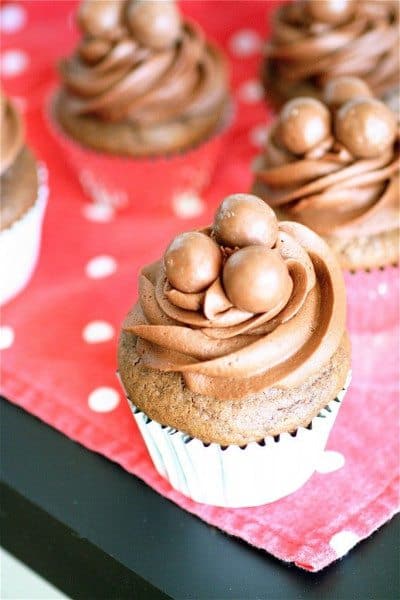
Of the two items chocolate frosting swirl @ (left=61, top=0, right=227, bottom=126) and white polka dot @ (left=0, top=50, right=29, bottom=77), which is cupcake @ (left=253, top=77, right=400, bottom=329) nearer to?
chocolate frosting swirl @ (left=61, top=0, right=227, bottom=126)

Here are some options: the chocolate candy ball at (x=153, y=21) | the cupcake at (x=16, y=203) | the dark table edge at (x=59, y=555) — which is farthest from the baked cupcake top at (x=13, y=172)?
the dark table edge at (x=59, y=555)

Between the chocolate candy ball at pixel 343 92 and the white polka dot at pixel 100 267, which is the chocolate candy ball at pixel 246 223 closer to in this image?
the chocolate candy ball at pixel 343 92

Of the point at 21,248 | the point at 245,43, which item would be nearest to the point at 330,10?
the point at 245,43

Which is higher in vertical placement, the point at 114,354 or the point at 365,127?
the point at 365,127

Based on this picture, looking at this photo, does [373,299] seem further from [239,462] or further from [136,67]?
[136,67]

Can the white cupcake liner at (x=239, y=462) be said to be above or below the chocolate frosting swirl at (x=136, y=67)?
below

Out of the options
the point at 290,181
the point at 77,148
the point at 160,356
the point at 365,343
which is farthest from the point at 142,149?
the point at 160,356

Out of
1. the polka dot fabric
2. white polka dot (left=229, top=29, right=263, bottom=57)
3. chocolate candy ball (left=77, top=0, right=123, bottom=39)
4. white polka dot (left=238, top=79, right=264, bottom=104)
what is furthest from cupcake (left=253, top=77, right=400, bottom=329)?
white polka dot (left=229, top=29, right=263, bottom=57)

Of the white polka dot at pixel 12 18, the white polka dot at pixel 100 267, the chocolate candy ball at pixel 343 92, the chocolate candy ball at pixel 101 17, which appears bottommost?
the white polka dot at pixel 100 267

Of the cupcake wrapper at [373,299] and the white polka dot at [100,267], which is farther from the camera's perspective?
the white polka dot at [100,267]
